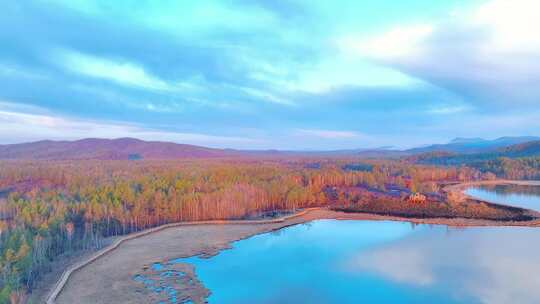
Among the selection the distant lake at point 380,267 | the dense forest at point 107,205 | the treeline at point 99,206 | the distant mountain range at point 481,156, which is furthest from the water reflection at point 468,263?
the distant mountain range at point 481,156

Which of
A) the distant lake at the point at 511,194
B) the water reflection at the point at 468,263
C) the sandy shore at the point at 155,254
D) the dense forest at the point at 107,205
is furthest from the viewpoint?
the distant lake at the point at 511,194

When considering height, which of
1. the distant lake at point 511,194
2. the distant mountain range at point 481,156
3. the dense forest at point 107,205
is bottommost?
the distant lake at point 511,194

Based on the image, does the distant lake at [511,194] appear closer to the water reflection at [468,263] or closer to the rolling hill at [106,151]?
the water reflection at [468,263]

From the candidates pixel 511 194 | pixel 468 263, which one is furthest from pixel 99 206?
pixel 511 194

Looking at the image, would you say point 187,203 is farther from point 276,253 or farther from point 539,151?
point 539,151

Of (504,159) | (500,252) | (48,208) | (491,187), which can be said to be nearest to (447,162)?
(504,159)

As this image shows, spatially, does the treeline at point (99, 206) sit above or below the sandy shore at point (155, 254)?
above

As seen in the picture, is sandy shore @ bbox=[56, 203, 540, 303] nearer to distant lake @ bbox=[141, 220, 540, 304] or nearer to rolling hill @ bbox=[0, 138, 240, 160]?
distant lake @ bbox=[141, 220, 540, 304]
